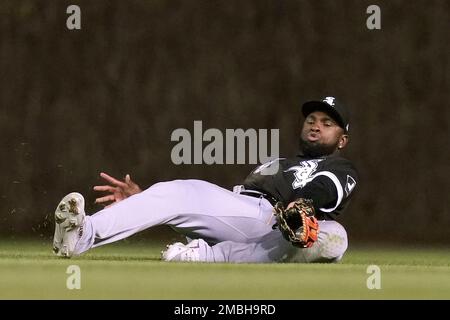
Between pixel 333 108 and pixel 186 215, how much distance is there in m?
0.78

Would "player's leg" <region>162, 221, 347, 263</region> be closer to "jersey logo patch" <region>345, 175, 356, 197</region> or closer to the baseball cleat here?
"jersey logo patch" <region>345, 175, 356, 197</region>

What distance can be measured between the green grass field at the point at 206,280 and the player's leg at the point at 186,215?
149mm

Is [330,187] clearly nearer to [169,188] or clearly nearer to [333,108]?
[333,108]

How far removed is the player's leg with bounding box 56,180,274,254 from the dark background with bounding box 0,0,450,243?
2076 mm

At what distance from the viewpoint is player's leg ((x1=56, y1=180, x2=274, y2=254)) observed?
4426 millimetres

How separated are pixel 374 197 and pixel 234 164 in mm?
828

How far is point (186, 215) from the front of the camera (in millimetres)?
4645

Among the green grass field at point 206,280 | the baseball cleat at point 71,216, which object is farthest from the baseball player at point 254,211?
the green grass field at point 206,280

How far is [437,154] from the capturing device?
7004 millimetres

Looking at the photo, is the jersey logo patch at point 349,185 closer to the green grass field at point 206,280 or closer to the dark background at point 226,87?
the green grass field at point 206,280

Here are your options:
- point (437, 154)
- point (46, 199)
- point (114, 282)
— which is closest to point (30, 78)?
point (46, 199)

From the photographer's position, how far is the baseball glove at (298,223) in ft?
14.1

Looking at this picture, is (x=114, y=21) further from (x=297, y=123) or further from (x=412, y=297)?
(x=412, y=297)

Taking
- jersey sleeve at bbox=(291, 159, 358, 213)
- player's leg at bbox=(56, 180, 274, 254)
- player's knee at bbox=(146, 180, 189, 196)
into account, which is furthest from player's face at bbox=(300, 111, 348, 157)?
player's knee at bbox=(146, 180, 189, 196)
